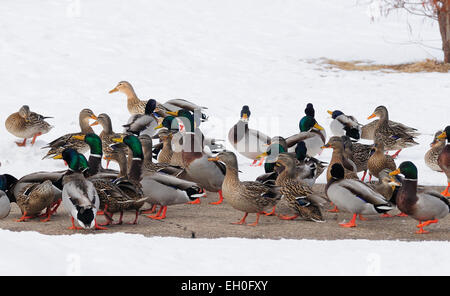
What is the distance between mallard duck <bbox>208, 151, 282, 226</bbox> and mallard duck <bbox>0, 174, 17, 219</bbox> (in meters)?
2.40

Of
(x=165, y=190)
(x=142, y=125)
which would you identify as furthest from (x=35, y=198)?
(x=142, y=125)

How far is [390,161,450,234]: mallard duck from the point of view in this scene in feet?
26.0

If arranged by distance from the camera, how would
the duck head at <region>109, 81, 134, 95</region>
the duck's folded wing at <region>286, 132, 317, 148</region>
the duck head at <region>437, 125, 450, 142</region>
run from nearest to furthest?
1. the duck head at <region>437, 125, 450, 142</region>
2. the duck's folded wing at <region>286, 132, 317, 148</region>
3. the duck head at <region>109, 81, 134, 95</region>

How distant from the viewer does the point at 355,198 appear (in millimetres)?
8188

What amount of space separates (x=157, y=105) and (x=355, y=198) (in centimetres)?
588

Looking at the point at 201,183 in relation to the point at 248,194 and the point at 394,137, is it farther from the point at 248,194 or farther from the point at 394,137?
the point at 394,137

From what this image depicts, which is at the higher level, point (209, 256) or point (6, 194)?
point (6, 194)

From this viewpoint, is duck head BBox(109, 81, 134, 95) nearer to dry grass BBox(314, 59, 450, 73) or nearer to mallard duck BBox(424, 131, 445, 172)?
mallard duck BBox(424, 131, 445, 172)

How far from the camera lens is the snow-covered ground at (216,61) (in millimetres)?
15008

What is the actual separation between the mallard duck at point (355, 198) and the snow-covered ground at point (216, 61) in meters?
3.06

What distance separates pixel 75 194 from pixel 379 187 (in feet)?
11.6

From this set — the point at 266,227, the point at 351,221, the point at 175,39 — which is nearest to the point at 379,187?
the point at 351,221

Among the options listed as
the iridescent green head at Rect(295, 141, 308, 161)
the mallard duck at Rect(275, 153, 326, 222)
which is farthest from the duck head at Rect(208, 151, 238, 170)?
the iridescent green head at Rect(295, 141, 308, 161)
